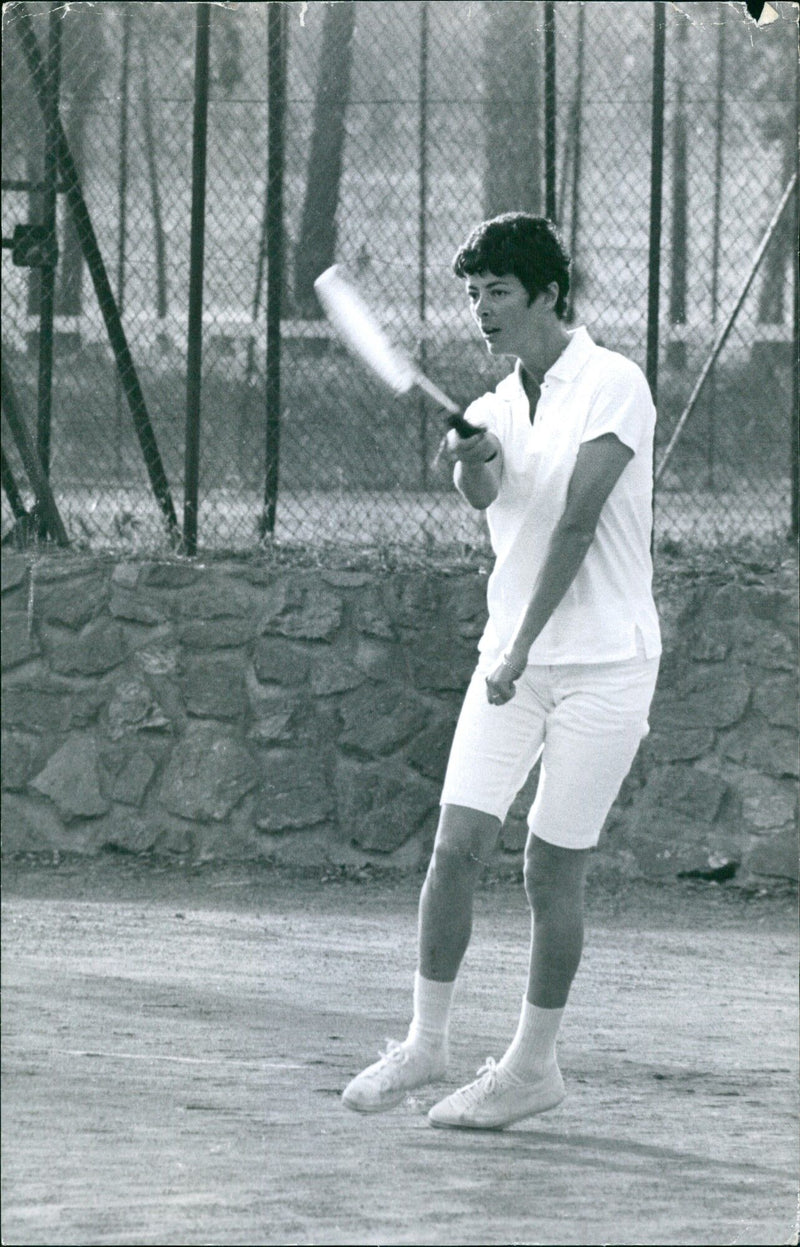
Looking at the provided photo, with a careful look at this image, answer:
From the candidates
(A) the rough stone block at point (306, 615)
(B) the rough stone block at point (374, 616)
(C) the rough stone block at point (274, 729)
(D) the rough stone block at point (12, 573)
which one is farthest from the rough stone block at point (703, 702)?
(D) the rough stone block at point (12, 573)

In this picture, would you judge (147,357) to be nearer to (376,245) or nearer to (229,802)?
(376,245)

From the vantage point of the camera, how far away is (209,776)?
25.4ft

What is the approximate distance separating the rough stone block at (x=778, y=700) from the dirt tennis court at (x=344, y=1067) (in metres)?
0.67

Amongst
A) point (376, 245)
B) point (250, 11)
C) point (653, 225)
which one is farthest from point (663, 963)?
point (250, 11)

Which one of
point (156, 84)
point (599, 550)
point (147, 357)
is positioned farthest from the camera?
point (156, 84)

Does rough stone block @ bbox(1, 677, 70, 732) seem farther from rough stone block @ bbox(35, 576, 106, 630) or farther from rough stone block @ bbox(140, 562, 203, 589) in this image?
rough stone block @ bbox(140, 562, 203, 589)

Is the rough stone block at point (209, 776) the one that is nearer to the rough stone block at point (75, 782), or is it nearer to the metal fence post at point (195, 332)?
the rough stone block at point (75, 782)

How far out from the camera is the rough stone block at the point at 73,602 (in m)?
7.91

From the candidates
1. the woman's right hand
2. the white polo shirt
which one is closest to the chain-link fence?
the white polo shirt

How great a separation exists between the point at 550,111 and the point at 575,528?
392cm

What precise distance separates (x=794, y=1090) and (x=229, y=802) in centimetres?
316

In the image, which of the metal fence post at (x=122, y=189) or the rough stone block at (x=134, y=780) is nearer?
the rough stone block at (x=134, y=780)

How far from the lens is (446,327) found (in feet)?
28.7

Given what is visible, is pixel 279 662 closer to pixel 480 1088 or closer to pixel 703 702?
pixel 703 702
